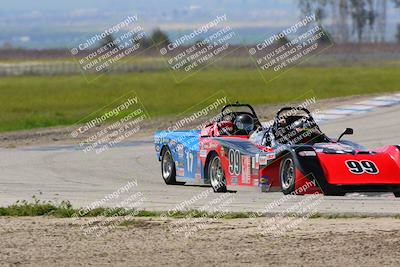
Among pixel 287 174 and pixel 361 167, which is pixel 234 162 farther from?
pixel 361 167

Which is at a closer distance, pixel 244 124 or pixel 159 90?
pixel 244 124

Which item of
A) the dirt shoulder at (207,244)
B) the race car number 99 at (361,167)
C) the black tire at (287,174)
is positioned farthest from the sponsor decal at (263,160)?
the dirt shoulder at (207,244)

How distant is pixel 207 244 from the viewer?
12461 millimetres

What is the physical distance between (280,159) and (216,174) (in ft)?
5.23

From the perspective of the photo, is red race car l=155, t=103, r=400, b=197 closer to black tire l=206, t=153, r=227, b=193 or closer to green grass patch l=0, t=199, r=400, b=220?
black tire l=206, t=153, r=227, b=193

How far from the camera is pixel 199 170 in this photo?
19.6 meters

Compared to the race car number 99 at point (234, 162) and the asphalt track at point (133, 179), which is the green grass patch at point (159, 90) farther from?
the race car number 99 at point (234, 162)

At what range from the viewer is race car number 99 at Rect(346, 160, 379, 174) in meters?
17.3

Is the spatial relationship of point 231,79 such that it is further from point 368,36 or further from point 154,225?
point 368,36

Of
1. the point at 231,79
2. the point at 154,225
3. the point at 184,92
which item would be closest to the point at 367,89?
the point at 184,92

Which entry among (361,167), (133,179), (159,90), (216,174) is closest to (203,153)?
(216,174)

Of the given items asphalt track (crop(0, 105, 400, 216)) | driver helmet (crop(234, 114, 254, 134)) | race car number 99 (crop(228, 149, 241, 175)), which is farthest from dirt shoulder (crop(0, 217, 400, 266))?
driver helmet (crop(234, 114, 254, 134))

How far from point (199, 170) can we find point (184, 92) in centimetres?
3940

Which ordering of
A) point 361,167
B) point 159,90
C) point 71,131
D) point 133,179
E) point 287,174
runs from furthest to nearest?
point 159,90 < point 71,131 < point 133,179 < point 287,174 < point 361,167
